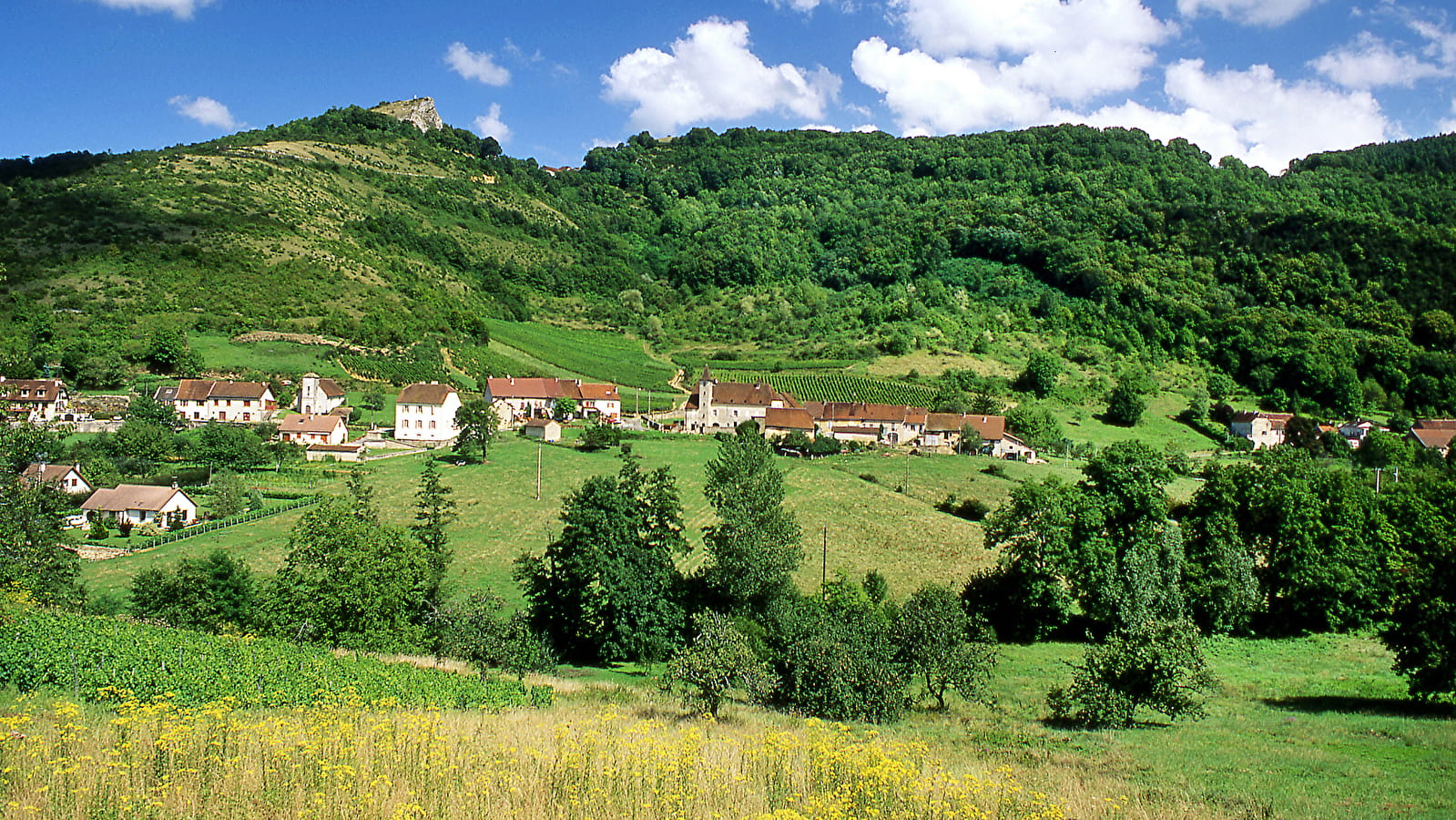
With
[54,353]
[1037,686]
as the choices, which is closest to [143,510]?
[54,353]

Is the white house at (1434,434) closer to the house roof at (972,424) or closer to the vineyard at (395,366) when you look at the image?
the house roof at (972,424)

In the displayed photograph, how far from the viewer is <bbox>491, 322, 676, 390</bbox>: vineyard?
97188mm

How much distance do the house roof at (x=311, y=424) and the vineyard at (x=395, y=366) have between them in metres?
14.6

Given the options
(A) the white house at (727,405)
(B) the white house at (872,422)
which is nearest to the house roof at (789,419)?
(B) the white house at (872,422)

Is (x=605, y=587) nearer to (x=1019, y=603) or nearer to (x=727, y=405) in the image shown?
(x=1019, y=603)

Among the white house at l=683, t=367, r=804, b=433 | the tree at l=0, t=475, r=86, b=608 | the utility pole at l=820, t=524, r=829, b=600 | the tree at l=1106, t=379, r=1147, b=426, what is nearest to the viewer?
the tree at l=0, t=475, r=86, b=608

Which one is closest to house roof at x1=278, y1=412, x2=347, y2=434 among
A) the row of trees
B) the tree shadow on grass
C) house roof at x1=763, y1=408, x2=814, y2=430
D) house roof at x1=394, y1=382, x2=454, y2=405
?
house roof at x1=394, y1=382, x2=454, y2=405

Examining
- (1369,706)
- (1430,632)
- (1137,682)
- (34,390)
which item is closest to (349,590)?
(1137,682)

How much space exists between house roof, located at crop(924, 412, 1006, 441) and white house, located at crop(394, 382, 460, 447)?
4168 cm

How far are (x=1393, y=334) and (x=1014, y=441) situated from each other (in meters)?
74.5

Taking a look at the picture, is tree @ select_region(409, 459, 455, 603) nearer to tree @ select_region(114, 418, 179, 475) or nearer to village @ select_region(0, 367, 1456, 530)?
village @ select_region(0, 367, 1456, 530)

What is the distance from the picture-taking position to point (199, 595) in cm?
3025

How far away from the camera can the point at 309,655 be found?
18406mm

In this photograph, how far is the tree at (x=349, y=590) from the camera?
25172 millimetres
